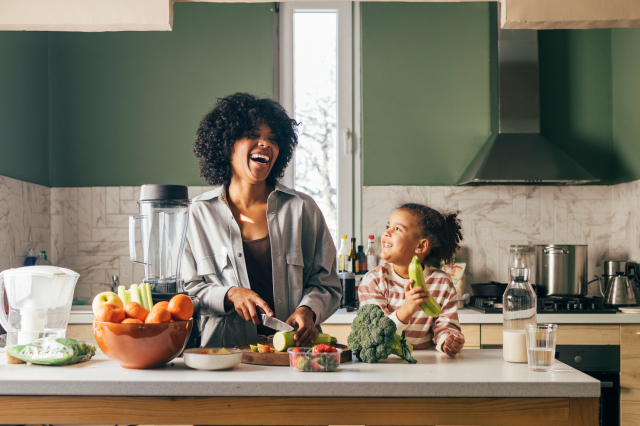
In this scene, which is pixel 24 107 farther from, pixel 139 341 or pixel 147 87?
pixel 139 341

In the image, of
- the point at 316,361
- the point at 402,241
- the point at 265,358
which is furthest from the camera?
the point at 402,241

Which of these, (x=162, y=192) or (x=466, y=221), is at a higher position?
(x=162, y=192)

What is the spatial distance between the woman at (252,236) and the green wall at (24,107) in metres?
1.75

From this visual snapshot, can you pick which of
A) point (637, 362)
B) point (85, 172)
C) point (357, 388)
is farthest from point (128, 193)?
point (637, 362)

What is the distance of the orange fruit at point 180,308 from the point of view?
1336 mm

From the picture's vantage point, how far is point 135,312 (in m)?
1.31

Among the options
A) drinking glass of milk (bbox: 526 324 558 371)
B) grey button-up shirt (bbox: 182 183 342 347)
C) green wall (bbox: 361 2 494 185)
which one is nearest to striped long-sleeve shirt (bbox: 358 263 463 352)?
grey button-up shirt (bbox: 182 183 342 347)

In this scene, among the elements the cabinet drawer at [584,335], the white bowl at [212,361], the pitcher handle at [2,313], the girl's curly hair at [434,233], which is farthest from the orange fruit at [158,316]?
the cabinet drawer at [584,335]

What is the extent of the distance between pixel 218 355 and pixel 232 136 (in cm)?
83

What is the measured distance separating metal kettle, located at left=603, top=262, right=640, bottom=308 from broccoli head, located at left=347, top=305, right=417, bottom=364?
2.18 meters

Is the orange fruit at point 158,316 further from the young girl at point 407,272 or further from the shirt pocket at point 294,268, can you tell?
the young girl at point 407,272

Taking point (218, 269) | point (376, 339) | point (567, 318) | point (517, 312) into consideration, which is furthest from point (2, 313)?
point (567, 318)

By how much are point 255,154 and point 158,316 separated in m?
0.68

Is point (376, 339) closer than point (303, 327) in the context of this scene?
Yes
